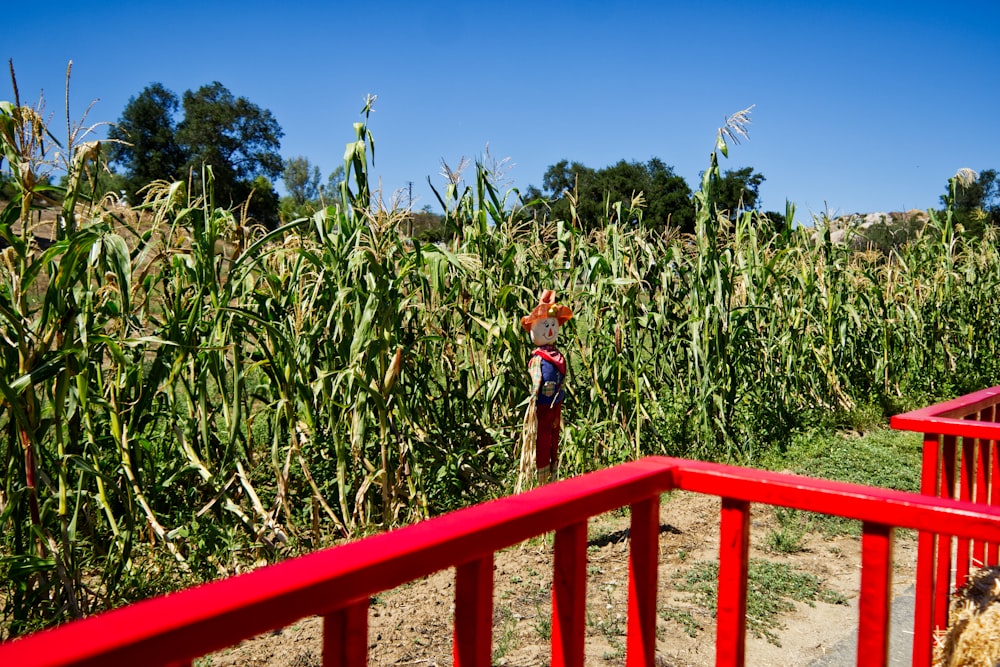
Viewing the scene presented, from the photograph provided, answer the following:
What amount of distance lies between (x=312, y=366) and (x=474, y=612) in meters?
2.89

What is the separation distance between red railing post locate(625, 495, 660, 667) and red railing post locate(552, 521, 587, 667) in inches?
5.1

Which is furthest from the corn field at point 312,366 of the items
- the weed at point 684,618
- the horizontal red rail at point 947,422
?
the horizontal red rail at point 947,422

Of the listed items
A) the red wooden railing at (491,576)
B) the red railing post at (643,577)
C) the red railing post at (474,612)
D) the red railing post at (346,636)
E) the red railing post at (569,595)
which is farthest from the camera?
the red railing post at (643,577)

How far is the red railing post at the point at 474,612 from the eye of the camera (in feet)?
3.38

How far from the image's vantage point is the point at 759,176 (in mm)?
24891

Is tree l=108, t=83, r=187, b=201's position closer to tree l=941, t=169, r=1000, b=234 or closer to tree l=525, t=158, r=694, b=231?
tree l=525, t=158, r=694, b=231

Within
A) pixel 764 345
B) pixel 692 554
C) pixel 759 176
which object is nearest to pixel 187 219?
pixel 692 554

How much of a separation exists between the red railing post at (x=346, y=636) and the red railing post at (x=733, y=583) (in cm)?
70

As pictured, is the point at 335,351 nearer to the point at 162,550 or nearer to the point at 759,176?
the point at 162,550

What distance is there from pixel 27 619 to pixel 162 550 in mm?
594

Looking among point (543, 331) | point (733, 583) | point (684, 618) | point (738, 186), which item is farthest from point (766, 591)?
point (738, 186)

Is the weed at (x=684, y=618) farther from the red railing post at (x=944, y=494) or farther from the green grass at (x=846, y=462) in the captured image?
the green grass at (x=846, y=462)

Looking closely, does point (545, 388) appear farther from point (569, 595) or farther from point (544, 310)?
point (569, 595)

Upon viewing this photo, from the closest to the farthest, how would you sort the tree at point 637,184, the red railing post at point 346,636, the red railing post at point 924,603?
the red railing post at point 346,636, the red railing post at point 924,603, the tree at point 637,184
